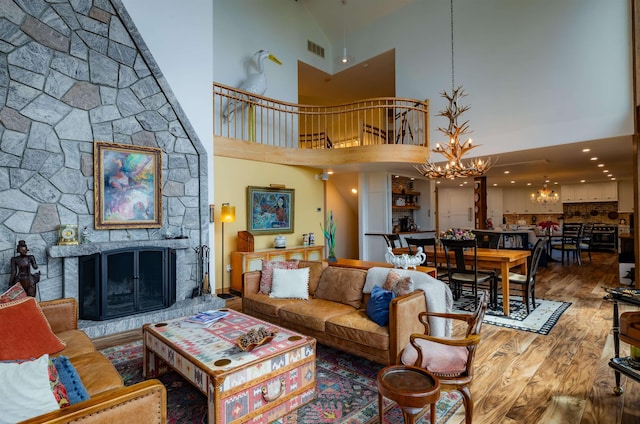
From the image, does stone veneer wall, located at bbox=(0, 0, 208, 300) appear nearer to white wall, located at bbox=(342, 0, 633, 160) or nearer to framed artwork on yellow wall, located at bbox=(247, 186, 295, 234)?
framed artwork on yellow wall, located at bbox=(247, 186, 295, 234)

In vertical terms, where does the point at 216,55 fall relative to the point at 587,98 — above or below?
above

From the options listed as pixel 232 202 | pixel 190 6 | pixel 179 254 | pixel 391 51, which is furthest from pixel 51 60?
pixel 391 51

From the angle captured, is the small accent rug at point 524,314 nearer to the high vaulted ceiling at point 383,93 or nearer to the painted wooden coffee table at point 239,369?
the high vaulted ceiling at point 383,93

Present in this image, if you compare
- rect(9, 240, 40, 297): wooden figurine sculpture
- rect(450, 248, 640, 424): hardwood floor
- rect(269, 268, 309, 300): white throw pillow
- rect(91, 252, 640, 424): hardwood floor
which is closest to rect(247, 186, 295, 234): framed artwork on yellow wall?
rect(269, 268, 309, 300): white throw pillow

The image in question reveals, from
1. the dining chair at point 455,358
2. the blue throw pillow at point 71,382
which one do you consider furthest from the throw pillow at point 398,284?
the blue throw pillow at point 71,382

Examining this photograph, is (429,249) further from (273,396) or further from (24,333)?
(24,333)

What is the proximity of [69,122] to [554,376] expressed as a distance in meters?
5.63

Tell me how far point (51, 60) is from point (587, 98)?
7.33m

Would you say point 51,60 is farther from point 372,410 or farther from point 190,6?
point 372,410

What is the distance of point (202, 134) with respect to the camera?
493cm

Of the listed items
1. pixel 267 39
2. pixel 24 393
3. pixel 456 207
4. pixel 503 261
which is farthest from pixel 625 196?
pixel 24 393

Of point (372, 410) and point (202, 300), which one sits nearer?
point (372, 410)

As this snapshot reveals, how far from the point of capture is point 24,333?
2.22 meters

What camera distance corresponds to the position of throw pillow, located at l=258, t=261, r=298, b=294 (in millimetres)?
3943
